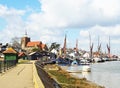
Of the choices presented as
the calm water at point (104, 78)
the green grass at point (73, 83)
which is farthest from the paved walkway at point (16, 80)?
the calm water at point (104, 78)

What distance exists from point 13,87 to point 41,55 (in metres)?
151

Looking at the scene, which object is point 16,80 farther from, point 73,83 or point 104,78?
point 104,78

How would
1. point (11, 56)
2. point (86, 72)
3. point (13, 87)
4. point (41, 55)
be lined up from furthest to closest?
point (41, 55), point (86, 72), point (11, 56), point (13, 87)

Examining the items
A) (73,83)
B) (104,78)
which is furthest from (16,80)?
(104,78)

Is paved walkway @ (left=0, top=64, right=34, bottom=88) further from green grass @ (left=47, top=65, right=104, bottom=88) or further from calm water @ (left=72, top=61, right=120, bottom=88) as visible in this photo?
calm water @ (left=72, top=61, right=120, bottom=88)

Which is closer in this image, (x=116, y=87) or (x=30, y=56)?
(x=116, y=87)

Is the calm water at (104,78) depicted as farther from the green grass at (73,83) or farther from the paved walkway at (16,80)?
the paved walkway at (16,80)

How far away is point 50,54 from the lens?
7594 inches

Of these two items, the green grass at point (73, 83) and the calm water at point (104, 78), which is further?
the calm water at point (104, 78)

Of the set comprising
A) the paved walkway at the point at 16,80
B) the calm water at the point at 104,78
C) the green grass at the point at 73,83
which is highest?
the paved walkway at the point at 16,80

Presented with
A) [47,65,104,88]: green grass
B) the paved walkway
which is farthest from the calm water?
the paved walkway

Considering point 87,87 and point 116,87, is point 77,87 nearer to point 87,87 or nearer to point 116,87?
point 87,87

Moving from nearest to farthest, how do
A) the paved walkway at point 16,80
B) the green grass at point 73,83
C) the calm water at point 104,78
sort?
the paved walkway at point 16,80 → the green grass at point 73,83 → the calm water at point 104,78

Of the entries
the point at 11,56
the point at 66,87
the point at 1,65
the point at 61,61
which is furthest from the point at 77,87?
the point at 61,61
